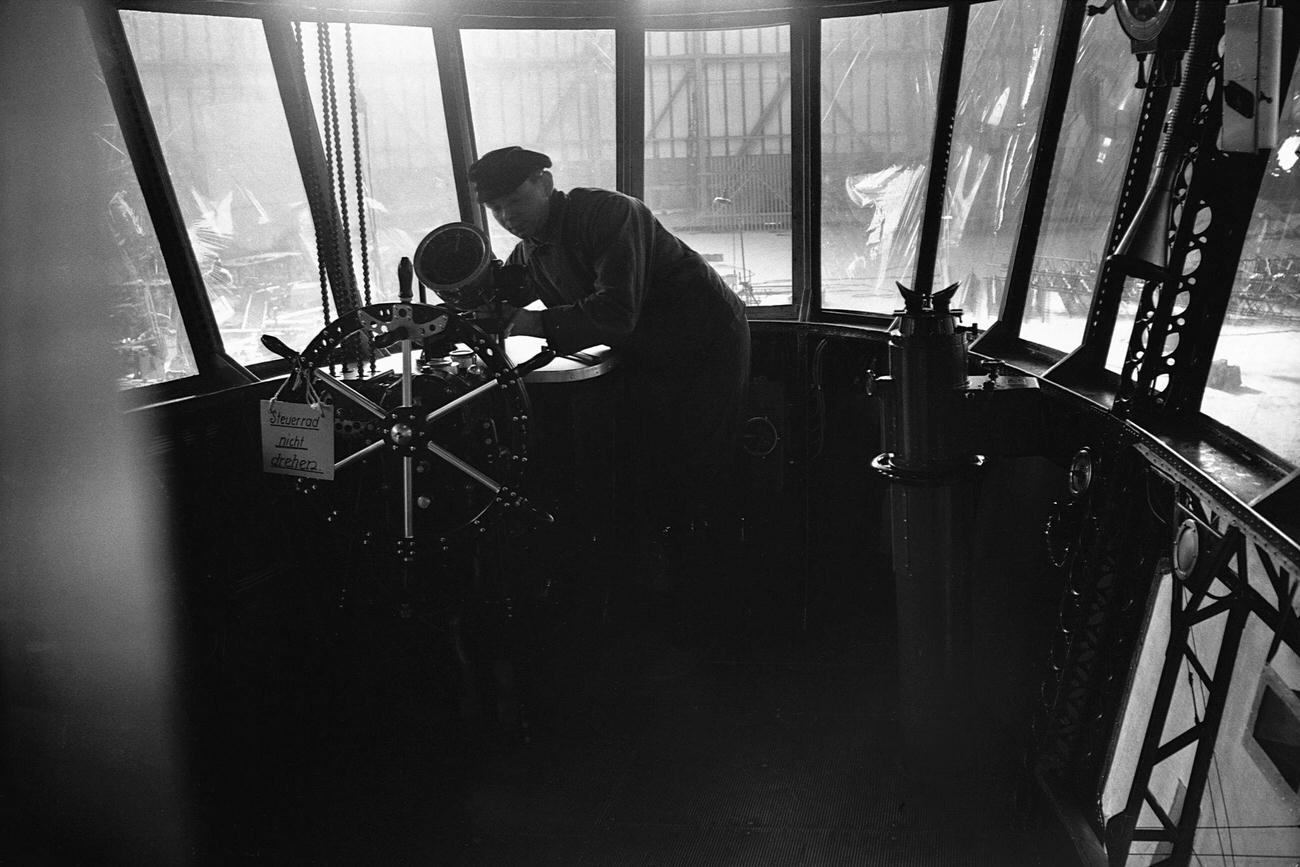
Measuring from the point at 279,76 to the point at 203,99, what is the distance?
28 centimetres

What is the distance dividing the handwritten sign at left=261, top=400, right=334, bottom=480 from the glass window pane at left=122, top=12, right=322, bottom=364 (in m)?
1.41

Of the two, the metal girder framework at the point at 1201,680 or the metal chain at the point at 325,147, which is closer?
the metal girder framework at the point at 1201,680

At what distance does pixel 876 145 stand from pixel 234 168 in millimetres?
2371

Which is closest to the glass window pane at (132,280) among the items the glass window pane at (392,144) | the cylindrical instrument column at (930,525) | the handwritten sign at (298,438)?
the glass window pane at (392,144)

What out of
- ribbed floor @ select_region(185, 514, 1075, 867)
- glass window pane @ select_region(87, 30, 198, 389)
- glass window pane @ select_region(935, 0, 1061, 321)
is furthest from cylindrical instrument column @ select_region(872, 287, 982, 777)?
glass window pane @ select_region(87, 30, 198, 389)

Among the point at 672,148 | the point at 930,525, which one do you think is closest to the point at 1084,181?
the point at 930,525

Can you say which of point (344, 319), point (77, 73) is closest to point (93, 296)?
point (77, 73)

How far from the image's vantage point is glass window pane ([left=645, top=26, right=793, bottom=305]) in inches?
162

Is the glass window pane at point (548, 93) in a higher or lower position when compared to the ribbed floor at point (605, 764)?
higher

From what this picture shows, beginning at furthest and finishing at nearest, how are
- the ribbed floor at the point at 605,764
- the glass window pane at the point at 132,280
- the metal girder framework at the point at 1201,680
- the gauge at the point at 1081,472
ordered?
the glass window pane at the point at 132,280 < the ribbed floor at the point at 605,764 < the gauge at the point at 1081,472 < the metal girder framework at the point at 1201,680

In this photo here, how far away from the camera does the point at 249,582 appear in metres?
Result: 3.08

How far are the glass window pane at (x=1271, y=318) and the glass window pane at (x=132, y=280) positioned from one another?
2.93 metres

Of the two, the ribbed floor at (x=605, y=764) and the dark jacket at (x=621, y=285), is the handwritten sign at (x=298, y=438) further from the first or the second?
the ribbed floor at (x=605, y=764)

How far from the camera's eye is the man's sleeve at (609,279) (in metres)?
2.89
